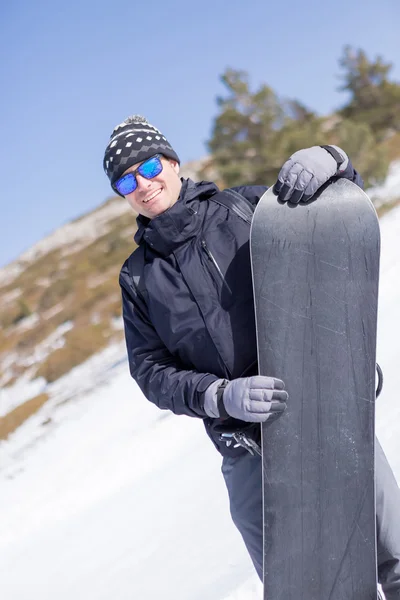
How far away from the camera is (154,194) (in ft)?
6.04

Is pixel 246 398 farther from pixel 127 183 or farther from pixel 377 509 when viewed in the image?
pixel 127 183

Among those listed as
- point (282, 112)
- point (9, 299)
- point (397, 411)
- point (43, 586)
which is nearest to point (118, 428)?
point (43, 586)

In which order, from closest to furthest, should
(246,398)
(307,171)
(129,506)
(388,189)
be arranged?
(246,398)
(307,171)
(129,506)
(388,189)

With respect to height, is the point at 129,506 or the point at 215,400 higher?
the point at 215,400

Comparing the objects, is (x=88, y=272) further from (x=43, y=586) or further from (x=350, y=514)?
(x=350, y=514)

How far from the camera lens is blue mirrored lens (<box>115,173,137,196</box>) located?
1860 millimetres

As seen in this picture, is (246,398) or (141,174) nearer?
(246,398)

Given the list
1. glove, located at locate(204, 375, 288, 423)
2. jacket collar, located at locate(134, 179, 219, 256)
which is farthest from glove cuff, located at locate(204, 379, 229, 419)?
jacket collar, located at locate(134, 179, 219, 256)

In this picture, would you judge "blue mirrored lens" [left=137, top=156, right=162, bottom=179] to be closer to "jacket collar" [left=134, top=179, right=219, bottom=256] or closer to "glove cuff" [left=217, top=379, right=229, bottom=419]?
"jacket collar" [left=134, top=179, right=219, bottom=256]

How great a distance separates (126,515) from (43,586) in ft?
2.55

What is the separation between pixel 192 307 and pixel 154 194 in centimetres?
38

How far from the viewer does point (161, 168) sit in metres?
1.88

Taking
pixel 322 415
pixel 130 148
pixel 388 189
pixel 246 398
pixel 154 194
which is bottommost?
pixel 322 415

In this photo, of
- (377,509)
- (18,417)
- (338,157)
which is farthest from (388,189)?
(377,509)
